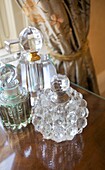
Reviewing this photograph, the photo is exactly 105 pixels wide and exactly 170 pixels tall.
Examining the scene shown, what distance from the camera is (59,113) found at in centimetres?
61

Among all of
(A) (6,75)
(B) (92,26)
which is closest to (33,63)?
(A) (6,75)

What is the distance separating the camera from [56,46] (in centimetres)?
99

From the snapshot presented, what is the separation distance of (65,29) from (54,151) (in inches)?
21.6

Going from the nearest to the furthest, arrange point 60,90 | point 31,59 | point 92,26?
point 60,90, point 31,59, point 92,26

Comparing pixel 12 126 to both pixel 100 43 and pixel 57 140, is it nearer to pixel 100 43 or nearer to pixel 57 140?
pixel 57 140

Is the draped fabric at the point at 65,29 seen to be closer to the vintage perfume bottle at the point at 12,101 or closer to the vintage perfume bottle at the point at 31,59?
the vintage perfume bottle at the point at 31,59

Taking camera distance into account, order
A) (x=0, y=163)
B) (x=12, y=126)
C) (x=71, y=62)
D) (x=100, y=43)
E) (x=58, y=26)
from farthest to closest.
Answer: (x=100, y=43) < (x=71, y=62) < (x=58, y=26) < (x=12, y=126) < (x=0, y=163)

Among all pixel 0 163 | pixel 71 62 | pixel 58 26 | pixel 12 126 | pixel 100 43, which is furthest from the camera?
pixel 100 43

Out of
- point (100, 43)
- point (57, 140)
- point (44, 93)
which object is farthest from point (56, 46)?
point (100, 43)

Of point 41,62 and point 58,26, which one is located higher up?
point 58,26

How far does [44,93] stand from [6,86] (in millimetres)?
119

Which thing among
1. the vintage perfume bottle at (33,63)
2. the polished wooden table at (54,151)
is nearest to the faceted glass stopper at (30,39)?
the vintage perfume bottle at (33,63)

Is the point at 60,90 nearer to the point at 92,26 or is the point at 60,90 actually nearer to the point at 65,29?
the point at 65,29

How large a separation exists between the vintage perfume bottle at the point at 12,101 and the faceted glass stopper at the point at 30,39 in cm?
13
